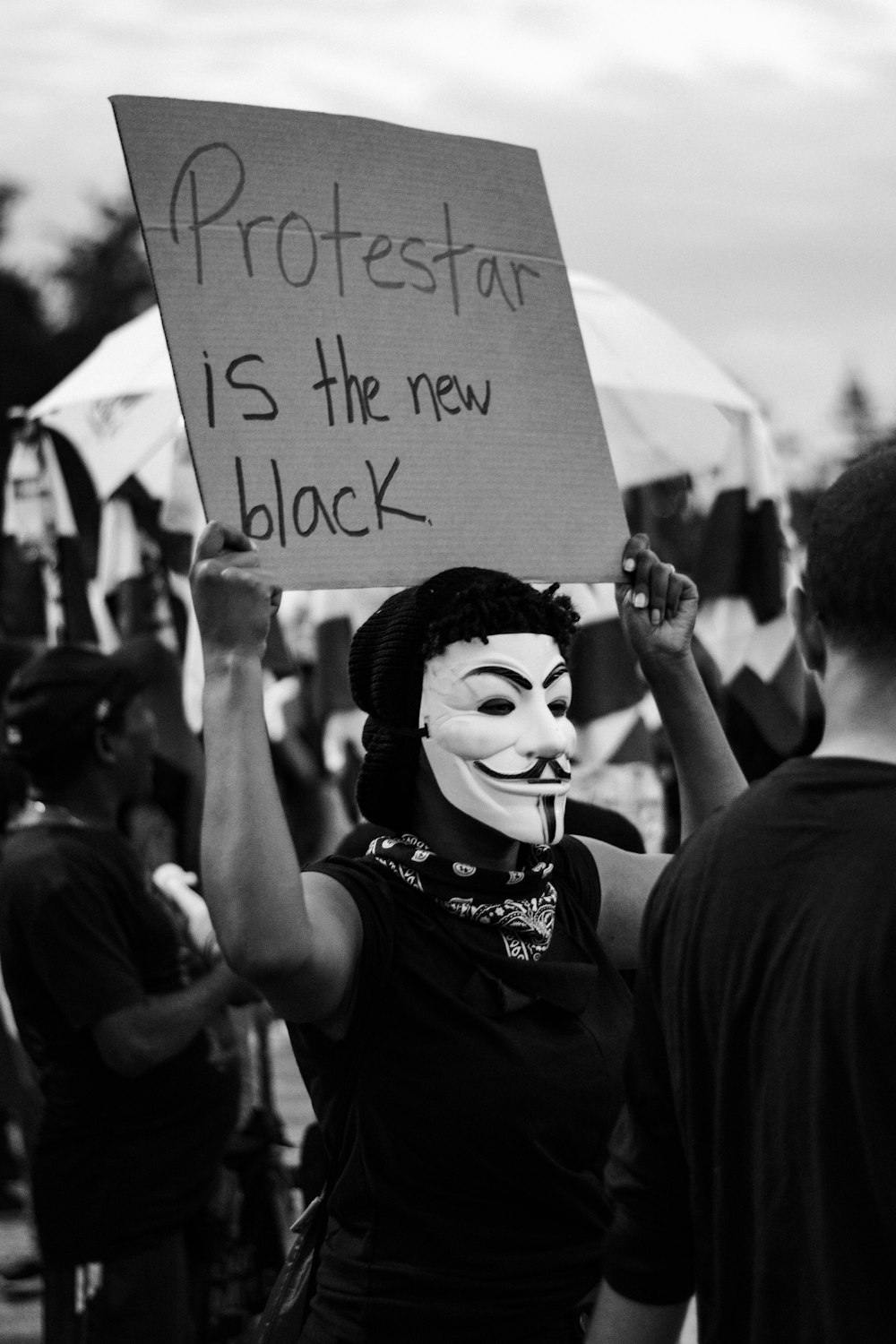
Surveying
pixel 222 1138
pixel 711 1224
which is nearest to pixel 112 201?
pixel 222 1138

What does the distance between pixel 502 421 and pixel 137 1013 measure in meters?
1.66

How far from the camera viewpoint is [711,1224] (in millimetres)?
1720

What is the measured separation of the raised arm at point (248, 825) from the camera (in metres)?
1.99

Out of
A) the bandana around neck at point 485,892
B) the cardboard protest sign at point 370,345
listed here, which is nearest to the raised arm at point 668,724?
the cardboard protest sign at point 370,345

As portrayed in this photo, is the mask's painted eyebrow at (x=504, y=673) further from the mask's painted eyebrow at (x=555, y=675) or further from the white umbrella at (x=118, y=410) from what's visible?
the white umbrella at (x=118, y=410)

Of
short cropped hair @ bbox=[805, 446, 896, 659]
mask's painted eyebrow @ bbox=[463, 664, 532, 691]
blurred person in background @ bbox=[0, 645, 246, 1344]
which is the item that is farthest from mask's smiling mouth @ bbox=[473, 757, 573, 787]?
blurred person in background @ bbox=[0, 645, 246, 1344]

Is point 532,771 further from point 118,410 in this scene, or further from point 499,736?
point 118,410

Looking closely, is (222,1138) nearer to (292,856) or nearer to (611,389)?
(292,856)

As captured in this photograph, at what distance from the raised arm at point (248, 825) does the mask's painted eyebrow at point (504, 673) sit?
35 centimetres

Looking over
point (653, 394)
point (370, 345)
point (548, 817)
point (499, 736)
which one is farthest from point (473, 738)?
point (653, 394)

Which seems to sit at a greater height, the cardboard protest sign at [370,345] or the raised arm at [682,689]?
the cardboard protest sign at [370,345]

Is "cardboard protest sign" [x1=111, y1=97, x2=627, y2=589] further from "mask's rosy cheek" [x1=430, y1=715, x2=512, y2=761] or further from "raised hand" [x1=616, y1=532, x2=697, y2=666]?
"mask's rosy cheek" [x1=430, y1=715, x2=512, y2=761]

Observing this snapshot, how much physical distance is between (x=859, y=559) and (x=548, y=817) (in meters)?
0.78

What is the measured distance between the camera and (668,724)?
8.86ft
